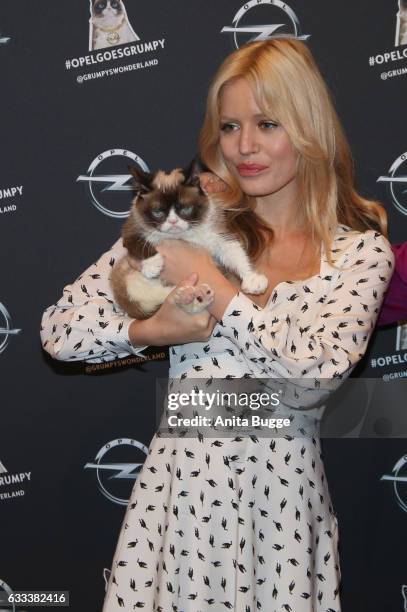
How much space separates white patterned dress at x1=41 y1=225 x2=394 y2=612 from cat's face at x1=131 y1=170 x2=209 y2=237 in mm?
264

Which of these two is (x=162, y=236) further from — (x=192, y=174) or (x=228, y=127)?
(x=228, y=127)

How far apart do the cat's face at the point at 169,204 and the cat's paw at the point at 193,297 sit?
211 millimetres

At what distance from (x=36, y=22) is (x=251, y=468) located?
1.72 meters

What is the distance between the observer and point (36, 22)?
2.46 meters

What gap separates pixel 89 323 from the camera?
70.2 inches

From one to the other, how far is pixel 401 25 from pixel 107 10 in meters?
1.02

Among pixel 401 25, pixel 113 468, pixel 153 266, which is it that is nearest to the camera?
pixel 153 266

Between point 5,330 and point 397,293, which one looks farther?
point 5,330

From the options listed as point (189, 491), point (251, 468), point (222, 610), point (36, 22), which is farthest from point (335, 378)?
point (36, 22)

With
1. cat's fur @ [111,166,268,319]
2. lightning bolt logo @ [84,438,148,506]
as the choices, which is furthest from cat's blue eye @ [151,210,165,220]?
lightning bolt logo @ [84,438,148,506]

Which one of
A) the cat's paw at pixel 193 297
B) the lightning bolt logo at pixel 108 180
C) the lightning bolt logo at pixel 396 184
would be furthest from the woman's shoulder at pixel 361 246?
the lightning bolt logo at pixel 108 180

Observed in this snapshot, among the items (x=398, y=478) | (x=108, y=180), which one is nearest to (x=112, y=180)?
(x=108, y=180)

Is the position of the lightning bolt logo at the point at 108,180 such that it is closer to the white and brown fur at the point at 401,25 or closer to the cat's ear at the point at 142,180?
the cat's ear at the point at 142,180

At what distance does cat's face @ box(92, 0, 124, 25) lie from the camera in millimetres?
2459
